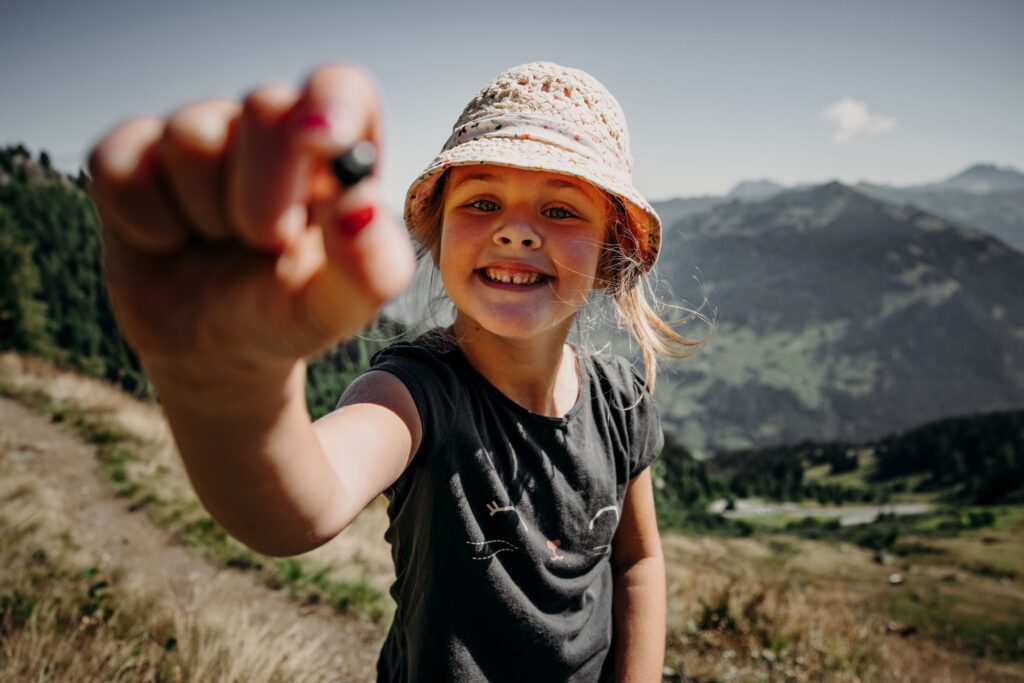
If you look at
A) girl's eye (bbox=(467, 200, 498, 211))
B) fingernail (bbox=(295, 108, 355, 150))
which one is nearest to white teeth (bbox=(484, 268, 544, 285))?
girl's eye (bbox=(467, 200, 498, 211))

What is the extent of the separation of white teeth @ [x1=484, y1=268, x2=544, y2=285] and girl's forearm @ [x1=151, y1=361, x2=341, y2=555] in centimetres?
80

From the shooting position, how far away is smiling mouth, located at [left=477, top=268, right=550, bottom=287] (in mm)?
1553

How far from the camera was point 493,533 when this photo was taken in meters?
1.52

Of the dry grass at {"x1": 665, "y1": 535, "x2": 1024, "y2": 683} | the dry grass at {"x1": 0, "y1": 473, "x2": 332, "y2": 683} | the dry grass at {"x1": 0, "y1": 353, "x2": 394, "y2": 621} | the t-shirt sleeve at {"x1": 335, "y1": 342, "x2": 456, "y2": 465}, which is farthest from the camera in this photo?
the dry grass at {"x1": 0, "y1": 353, "x2": 394, "y2": 621}

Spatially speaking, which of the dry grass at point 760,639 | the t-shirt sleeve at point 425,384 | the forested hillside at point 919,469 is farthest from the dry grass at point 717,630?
the forested hillside at point 919,469

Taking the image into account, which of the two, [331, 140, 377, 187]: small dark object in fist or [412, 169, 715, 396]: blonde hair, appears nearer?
[331, 140, 377, 187]: small dark object in fist

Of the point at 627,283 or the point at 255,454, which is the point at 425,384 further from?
the point at 627,283

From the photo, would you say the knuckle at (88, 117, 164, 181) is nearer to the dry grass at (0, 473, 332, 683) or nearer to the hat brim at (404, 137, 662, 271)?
the hat brim at (404, 137, 662, 271)

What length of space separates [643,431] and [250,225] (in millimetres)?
1710

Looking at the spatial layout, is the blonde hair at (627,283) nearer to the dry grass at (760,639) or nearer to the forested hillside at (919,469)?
the dry grass at (760,639)

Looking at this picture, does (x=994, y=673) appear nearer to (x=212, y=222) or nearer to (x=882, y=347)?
(x=212, y=222)

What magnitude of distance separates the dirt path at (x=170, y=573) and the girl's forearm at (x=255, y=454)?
264 centimetres

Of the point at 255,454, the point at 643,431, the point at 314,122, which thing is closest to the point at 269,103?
the point at 314,122

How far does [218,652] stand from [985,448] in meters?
57.5
